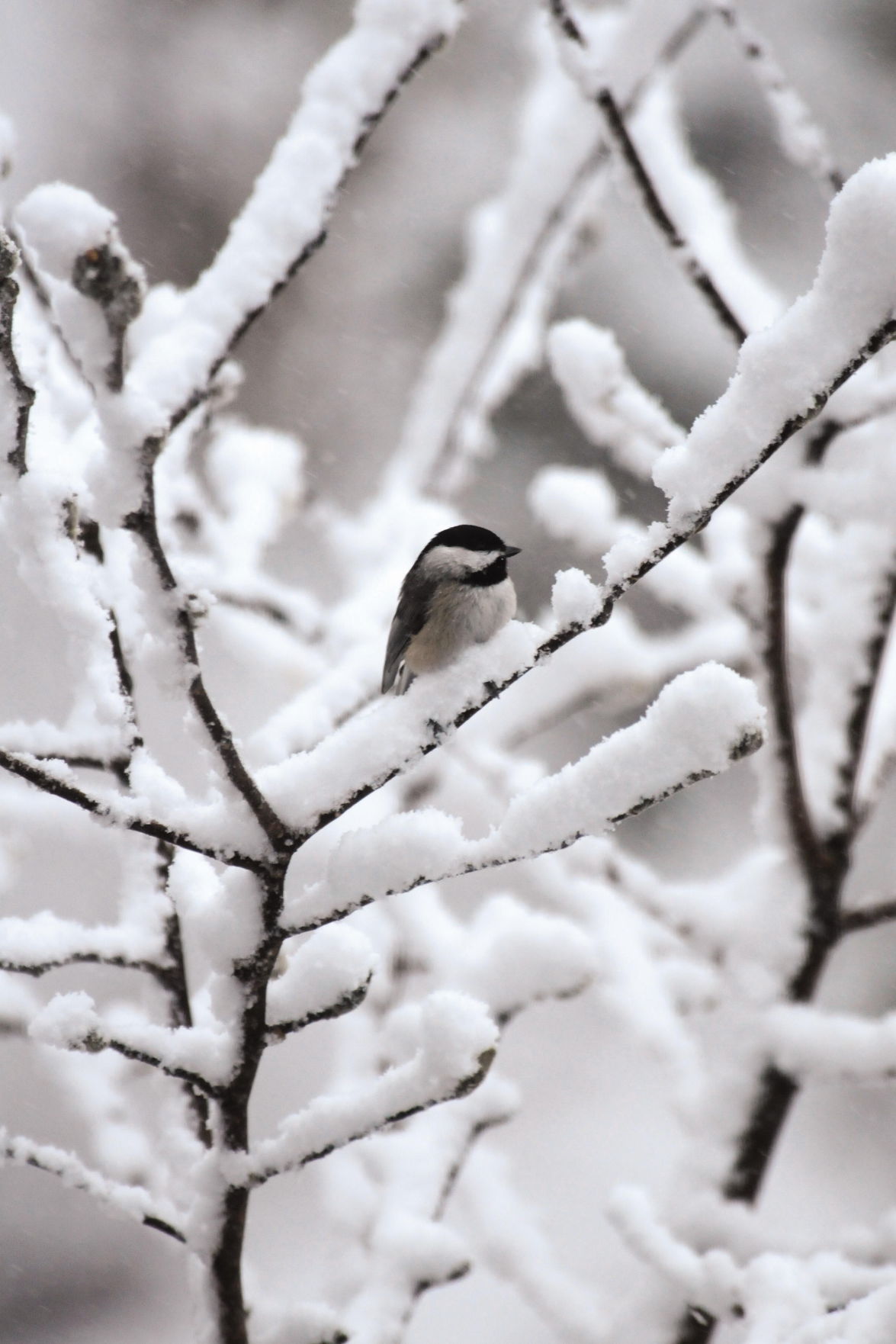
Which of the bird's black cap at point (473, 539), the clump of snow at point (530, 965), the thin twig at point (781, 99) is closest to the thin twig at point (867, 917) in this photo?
the clump of snow at point (530, 965)

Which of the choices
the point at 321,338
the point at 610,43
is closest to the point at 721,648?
the point at 610,43

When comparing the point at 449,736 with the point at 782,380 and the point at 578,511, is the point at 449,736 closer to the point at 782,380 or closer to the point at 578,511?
the point at 782,380

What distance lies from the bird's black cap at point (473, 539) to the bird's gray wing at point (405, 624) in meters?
0.09

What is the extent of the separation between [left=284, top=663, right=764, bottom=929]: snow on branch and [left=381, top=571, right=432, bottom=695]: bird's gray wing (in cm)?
58

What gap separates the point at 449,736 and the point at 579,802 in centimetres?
14

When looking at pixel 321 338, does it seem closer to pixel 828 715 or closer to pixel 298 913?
pixel 828 715

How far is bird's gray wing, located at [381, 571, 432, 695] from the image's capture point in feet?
5.16

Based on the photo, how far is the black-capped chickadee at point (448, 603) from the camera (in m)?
1.47

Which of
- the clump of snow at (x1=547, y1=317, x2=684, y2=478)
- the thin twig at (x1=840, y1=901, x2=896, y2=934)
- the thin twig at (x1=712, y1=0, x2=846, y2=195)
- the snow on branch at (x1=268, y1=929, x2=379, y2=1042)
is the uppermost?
the thin twig at (x1=712, y1=0, x2=846, y2=195)

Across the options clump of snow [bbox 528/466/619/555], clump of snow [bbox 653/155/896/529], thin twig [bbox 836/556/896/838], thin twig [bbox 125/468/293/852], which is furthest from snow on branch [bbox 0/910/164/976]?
clump of snow [bbox 528/466/619/555]

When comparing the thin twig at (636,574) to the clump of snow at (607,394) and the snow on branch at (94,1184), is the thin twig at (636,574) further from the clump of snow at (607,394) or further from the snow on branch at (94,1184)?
the clump of snow at (607,394)

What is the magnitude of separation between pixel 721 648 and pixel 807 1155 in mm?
3799

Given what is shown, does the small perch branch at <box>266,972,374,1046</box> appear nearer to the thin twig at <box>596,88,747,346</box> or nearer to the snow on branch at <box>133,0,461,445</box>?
the snow on branch at <box>133,0,461,445</box>

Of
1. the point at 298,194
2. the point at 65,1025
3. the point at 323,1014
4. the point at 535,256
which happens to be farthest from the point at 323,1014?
the point at 535,256
